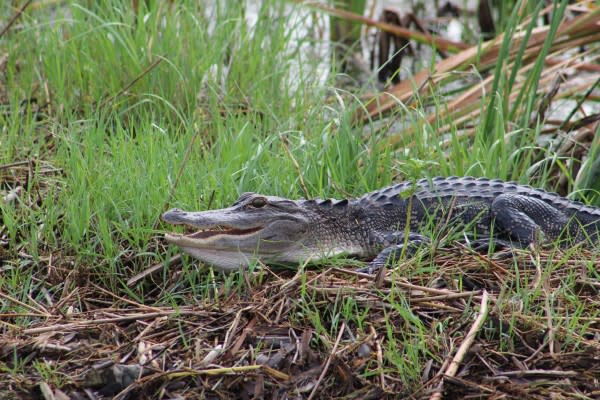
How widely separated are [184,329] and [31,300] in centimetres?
77

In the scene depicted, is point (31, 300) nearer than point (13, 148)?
Yes

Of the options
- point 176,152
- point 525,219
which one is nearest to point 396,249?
point 525,219

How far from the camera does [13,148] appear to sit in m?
5.04

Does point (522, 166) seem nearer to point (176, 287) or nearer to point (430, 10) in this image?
point (176, 287)

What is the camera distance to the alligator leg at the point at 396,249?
3.93m

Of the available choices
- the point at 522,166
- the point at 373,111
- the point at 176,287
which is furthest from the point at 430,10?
the point at 176,287

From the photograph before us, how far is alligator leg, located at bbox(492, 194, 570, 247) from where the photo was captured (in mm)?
4172

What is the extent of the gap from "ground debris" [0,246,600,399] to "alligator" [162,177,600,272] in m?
0.27

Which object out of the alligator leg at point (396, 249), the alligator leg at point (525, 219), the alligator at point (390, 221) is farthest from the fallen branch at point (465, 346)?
the alligator leg at point (525, 219)

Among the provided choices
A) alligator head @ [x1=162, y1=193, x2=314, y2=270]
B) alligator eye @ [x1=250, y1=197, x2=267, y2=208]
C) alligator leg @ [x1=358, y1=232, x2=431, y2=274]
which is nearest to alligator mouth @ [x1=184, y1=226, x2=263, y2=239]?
alligator head @ [x1=162, y1=193, x2=314, y2=270]

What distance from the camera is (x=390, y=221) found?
434cm

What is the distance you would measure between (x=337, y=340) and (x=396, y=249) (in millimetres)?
859

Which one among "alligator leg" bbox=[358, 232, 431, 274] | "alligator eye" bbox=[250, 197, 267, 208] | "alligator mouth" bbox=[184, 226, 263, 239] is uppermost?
"alligator eye" bbox=[250, 197, 267, 208]

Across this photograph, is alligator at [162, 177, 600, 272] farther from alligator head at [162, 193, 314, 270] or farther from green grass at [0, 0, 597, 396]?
green grass at [0, 0, 597, 396]
